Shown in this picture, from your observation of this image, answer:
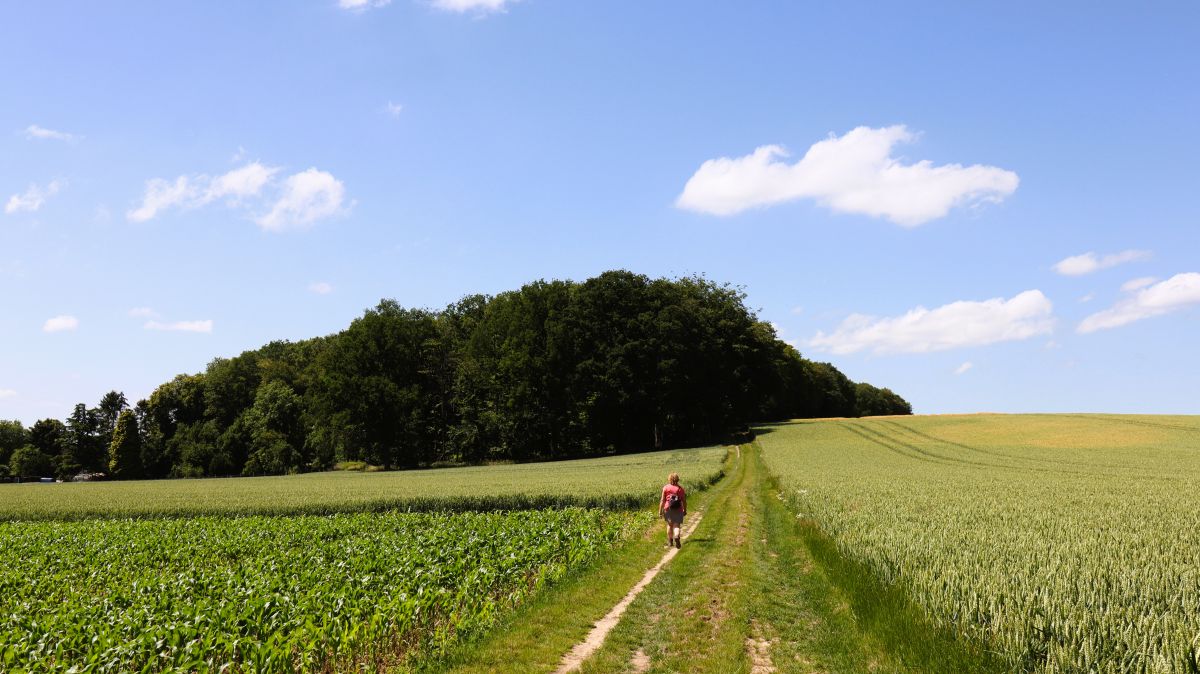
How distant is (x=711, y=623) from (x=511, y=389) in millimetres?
62508

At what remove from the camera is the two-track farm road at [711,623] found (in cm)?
880

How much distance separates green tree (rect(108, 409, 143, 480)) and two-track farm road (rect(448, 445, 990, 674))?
107988 mm

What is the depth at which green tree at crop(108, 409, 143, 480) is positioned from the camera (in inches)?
3775

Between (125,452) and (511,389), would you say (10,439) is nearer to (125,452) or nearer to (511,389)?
(125,452)

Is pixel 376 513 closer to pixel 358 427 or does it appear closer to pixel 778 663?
pixel 778 663

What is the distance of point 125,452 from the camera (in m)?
96.0

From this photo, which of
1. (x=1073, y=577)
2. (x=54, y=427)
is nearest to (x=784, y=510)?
(x=1073, y=577)

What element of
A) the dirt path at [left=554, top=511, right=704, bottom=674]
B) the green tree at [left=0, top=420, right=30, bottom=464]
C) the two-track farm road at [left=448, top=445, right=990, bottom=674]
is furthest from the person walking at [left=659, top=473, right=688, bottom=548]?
the green tree at [left=0, top=420, right=30, bottom=464]

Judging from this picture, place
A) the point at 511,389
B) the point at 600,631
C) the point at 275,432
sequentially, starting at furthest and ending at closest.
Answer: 1. the point at 275,432
2. the point at 511,389
3. the point at 600,631

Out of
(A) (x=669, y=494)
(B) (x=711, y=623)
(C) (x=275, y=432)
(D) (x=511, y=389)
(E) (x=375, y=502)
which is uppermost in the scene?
(D) (x=511, y=389)

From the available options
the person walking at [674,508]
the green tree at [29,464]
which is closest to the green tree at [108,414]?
the green tree at [29,464]

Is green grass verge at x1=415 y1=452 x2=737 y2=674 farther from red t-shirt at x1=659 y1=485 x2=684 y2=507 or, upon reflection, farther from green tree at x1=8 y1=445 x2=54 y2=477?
green tree at x1=8 y1=445 x2=54 y2=477

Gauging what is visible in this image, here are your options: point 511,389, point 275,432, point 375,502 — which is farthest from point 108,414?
point 375,502

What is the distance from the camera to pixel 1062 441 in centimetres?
5853
